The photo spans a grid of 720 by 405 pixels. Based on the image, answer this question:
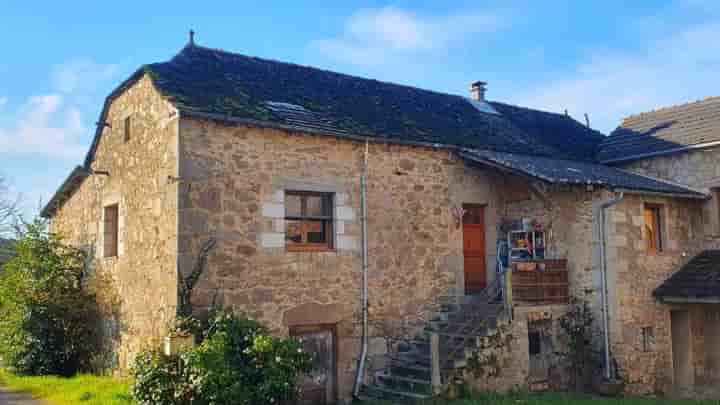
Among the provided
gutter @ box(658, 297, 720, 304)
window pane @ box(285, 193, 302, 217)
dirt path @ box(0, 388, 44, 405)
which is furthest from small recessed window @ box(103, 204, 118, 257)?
gutter @ box(658, 297, 720, 304)

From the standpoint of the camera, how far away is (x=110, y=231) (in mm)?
12664

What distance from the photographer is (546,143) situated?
1608cm

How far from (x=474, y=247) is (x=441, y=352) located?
2.94 metres

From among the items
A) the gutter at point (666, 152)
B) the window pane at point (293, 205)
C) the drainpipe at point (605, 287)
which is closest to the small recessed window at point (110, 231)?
the window pane at point (293, 205)

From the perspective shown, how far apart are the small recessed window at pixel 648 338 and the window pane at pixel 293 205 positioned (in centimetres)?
723

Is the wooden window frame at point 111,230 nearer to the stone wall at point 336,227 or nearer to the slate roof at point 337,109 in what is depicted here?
the slate roof at point 337,109

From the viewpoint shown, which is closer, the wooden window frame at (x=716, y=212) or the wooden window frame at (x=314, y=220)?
the wooden window frame at (x=314, y=220)

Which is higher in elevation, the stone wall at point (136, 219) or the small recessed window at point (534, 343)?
the stone wall at point (136, 219)

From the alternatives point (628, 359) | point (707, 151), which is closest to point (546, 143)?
point (707, 151)

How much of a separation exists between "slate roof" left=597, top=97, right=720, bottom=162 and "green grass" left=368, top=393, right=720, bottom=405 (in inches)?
250

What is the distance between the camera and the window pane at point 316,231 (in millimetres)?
10914

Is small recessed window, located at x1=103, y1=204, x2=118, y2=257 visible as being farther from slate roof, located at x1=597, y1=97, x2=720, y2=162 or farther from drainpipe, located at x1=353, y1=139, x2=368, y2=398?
slate roof, located at x1=597, y1=97, x2=720, y2=162

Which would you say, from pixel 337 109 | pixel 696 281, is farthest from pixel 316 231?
pixel 696 281

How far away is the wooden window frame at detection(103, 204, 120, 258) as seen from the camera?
41.0ft
